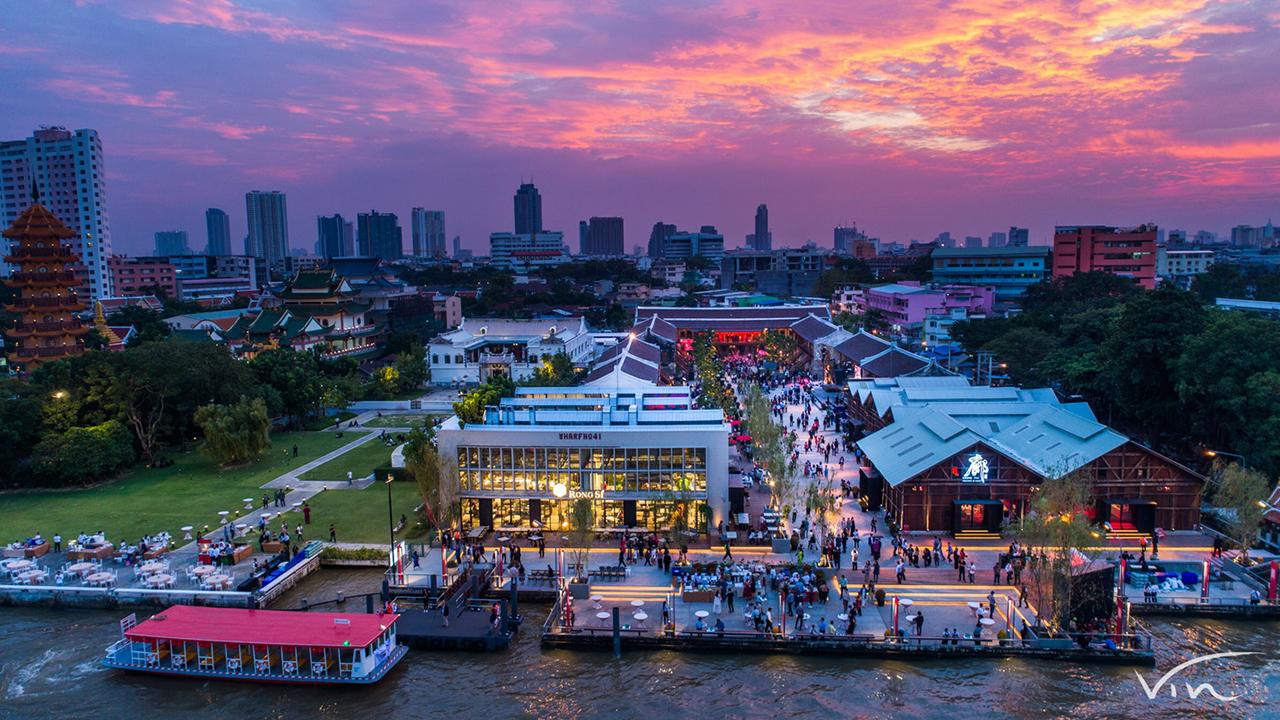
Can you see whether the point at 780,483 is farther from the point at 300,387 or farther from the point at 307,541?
the point at 300,387

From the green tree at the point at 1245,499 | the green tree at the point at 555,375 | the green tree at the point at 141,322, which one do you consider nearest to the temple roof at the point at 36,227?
the green tree at the point at 141,322

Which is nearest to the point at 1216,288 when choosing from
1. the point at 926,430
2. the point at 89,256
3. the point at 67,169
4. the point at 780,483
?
the point at 926,430

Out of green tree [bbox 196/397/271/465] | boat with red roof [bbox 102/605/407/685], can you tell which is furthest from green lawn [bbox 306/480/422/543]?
boat with red roof [bbox 102/605/407/685]

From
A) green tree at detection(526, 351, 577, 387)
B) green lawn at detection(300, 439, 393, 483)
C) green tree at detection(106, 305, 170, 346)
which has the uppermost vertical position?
green tree at detection(106, 305, 170, 346)

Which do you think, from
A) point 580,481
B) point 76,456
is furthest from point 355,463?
point 580,481

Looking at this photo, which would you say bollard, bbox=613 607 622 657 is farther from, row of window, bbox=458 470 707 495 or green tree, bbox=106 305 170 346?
green tree, bbox=106 305 170 346

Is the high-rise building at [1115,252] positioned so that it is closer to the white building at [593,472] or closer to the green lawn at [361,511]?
the white building at [593,472]
